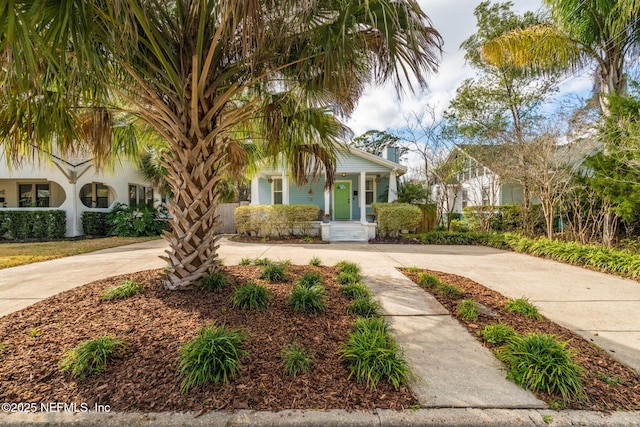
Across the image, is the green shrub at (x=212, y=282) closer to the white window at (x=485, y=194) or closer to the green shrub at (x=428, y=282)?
the green shrub at (x=428, y=282)

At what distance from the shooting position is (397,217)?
12.2m

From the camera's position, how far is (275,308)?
136 inches

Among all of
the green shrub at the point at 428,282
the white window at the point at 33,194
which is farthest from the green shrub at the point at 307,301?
the white window at the point at 33,194

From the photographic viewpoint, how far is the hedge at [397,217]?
12.2 m

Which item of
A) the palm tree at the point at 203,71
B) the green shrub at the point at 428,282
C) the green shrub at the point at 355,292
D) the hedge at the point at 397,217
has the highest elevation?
the palm tree at the point at 203,71

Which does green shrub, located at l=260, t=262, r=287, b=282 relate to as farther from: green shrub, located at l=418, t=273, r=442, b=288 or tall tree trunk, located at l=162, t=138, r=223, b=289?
green shrub, located at l=418, t=273, r=442, b=288

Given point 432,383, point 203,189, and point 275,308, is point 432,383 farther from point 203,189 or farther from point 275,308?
point 203,189

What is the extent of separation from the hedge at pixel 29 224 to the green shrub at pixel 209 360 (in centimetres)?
1455

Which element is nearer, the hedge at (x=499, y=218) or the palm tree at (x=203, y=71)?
the palm tree at (x=203, y=71)

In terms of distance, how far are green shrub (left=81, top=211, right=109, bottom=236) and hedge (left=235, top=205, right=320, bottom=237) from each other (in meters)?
7.08

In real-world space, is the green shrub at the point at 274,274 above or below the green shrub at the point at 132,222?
below

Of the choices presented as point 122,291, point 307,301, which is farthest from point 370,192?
point 122,291

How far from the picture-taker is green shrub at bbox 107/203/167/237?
13531mm

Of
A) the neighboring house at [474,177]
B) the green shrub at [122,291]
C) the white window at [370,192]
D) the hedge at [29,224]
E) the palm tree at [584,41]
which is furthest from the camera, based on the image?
the white window at [370,192]
